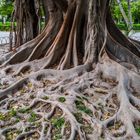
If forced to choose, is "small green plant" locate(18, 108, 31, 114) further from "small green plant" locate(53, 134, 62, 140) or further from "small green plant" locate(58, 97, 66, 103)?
"small green plant" locate(53, 134, 62, 140)

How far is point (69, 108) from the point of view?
506 cm

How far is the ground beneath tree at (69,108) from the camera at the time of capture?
15.3 feet

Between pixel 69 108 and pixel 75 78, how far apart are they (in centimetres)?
103

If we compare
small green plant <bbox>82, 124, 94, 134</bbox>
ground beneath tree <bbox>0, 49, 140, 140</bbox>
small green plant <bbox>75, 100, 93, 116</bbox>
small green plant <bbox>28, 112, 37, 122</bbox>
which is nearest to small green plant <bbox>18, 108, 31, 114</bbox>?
ground beneath tree <bbox>0, 49, 140, 140</bbox>

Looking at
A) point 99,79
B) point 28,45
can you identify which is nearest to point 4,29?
point 28,45

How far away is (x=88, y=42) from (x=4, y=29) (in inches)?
795

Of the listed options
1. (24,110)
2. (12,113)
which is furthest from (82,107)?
(12,113)

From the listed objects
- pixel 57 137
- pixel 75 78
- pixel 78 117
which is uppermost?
pixel 75 78

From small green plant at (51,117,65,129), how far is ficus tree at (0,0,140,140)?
0.5 inches

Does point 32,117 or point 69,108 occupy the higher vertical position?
point 69,108

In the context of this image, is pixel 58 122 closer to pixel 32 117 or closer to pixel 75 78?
pixel 32 117

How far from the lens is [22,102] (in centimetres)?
550

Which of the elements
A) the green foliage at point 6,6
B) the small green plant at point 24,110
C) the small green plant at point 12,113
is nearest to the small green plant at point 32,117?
the small green plant at point 24,110

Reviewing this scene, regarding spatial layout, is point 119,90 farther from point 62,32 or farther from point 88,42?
point 62,32
